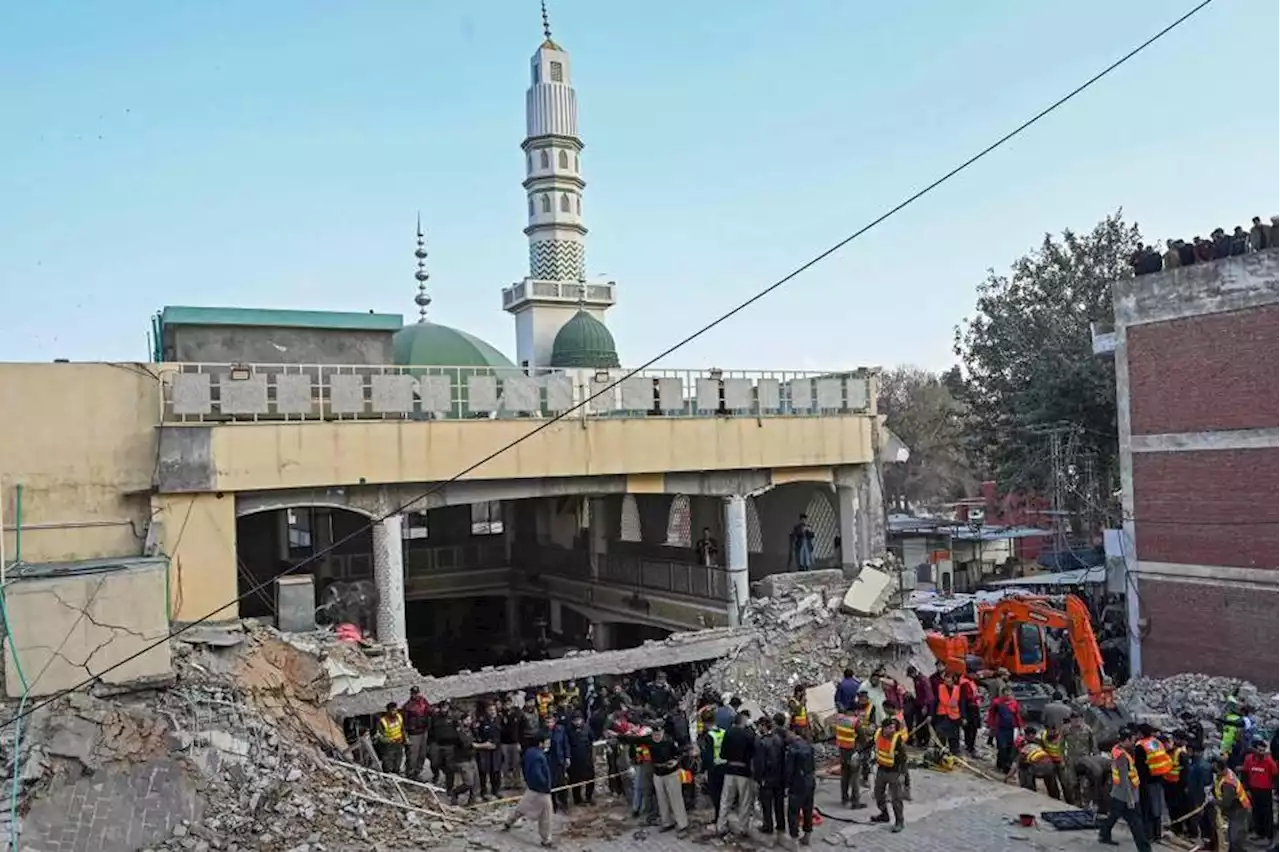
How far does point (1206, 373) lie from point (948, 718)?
1031 centimetres

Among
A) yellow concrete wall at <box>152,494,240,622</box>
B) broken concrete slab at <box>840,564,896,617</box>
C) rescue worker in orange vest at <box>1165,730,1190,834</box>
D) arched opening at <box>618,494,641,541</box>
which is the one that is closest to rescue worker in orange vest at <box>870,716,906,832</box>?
rescue worker in orange vest at <box>1165,730,1190,834</box>

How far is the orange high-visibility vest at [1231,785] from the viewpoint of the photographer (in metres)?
10.6

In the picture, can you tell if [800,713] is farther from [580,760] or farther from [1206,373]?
[1206,373]

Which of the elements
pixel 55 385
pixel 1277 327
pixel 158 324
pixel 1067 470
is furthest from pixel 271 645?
pixel 1067 470

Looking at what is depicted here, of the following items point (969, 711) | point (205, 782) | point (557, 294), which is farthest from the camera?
point (557, 294)

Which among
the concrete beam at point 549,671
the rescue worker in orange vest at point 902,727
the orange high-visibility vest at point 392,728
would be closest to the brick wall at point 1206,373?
the concrete beam at point 549,671

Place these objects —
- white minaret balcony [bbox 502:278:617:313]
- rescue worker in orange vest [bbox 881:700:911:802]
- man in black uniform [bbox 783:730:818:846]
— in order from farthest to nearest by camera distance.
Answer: white minaret balcony [bbox 502:278:617:313]
rescue worker in orange vest [bbox 881:700:911:802]
man in black uniform [bbox 783:730:818:846]

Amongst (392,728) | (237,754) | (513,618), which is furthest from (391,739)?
(513,618)

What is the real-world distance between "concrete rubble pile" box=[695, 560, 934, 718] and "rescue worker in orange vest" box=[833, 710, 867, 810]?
356cm

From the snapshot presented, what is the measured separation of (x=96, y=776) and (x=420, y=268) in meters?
30.9

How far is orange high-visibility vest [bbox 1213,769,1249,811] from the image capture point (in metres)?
10.6

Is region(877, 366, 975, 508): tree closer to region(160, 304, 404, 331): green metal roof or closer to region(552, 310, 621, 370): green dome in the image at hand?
region(552, 310, 621, 370): green dome

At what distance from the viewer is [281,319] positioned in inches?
730

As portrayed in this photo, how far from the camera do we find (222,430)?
1570 cm
